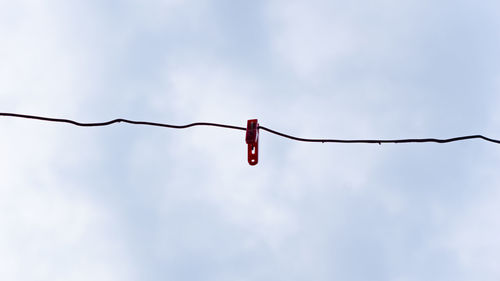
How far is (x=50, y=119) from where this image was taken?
9680mm

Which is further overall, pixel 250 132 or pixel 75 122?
pixel 250 132

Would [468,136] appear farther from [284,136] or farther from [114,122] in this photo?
[114,122]

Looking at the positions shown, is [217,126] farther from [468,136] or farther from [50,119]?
[468,136]

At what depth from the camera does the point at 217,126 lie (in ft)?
33.5

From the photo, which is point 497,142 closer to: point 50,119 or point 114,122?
point 114,122

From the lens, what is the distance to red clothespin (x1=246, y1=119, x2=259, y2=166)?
1055cm

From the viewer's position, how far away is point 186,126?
10234 millimetres

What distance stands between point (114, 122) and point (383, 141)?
5.12 metres

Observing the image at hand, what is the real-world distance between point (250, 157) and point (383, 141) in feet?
8.49

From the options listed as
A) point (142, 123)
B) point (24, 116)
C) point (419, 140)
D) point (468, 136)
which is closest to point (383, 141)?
point (419, 140)

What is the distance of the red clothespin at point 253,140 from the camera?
10.6 meters

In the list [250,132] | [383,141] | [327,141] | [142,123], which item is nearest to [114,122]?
[142,123]

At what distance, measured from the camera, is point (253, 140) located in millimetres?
10531

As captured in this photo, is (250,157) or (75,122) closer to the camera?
(75,122)
